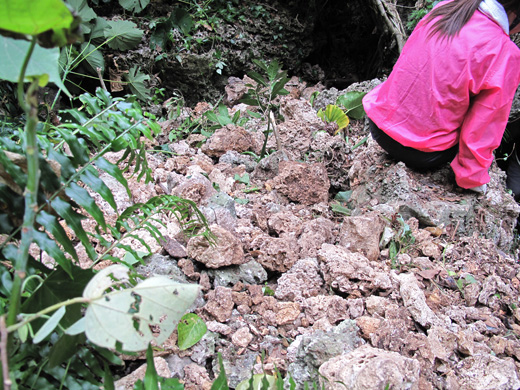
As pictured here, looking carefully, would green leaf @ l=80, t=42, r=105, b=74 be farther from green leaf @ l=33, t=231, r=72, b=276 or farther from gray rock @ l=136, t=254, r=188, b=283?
green leaf @ l=33, t=231, r=72, b=276

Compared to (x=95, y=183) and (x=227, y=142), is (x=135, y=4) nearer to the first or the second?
(x=227, y=142)

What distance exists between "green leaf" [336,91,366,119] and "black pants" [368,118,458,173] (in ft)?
2.64

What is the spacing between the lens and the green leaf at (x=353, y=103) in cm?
319

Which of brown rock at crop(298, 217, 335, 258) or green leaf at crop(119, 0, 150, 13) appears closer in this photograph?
brown rock at crop(298, 217, 335, 258)

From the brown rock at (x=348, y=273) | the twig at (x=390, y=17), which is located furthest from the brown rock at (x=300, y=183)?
the twig at (x=390, y=17)

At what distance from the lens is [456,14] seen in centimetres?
203

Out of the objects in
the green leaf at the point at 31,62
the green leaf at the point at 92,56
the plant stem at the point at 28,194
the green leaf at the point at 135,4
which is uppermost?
the green leaf at the point at 31,62

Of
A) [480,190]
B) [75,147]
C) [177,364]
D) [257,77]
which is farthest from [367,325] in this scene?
[257,77]

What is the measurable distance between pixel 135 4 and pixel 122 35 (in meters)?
0.45

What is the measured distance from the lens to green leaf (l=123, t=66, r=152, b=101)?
340 centimetres

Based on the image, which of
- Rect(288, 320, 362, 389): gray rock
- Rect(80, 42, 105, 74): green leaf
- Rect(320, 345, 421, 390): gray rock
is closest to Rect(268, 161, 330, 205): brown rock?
Rect(288, 320, 362, 389): gray rock

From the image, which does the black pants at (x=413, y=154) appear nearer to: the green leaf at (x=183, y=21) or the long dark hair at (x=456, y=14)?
the long dark hair at (x=456, y=14)

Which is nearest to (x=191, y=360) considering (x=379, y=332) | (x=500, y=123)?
(x=379, y=332)

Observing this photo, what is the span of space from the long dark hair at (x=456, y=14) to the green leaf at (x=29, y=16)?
2.12 metres
